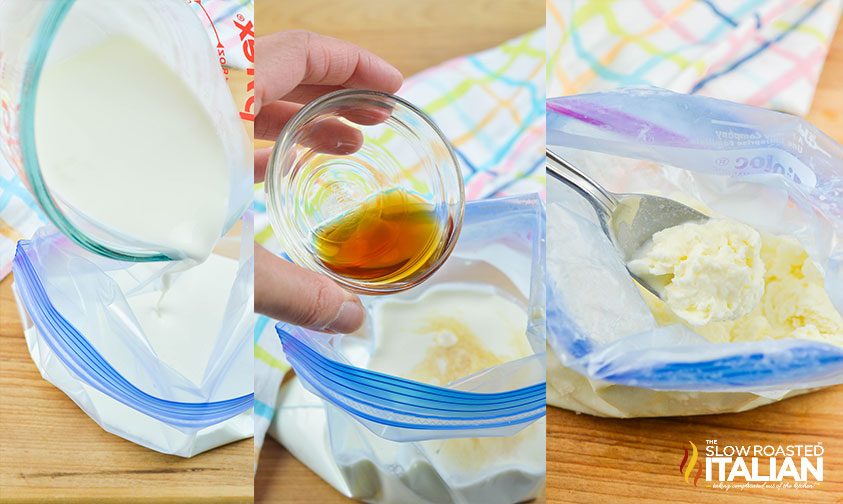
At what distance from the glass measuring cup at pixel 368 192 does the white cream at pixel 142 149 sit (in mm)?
77

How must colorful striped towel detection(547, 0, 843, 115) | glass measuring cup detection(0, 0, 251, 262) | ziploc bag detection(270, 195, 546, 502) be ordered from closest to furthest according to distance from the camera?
glass measuring cup detection(0, 0, 251, 262) → ziploc bag detection(270, 195, 546, 502) → colorful striped towel detection(547, 0, 843, 115)

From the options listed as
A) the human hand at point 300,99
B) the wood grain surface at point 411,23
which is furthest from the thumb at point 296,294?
the wood grain surface at point 411,23

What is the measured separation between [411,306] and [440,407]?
132 millimetres

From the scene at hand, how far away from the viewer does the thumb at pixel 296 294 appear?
0.43 m

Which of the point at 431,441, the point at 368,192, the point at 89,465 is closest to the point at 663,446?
the point at 431,441

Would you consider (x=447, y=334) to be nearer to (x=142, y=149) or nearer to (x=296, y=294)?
(x=296, y=294)

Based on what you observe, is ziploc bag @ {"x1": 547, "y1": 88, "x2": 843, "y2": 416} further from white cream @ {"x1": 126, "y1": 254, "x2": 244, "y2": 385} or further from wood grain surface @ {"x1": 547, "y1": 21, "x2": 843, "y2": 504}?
white cream @ {"x1": 126, "y1": 254, "x2": 244, "y2": 385}

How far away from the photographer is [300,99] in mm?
533

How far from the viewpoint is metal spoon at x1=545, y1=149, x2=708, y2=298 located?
18.2 inches

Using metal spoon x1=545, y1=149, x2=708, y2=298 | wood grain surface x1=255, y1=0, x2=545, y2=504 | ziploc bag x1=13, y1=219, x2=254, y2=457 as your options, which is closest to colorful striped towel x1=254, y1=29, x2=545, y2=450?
wood grain surface x1=255, y1=0, x2=545, y2=504

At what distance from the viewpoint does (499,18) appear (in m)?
0.66

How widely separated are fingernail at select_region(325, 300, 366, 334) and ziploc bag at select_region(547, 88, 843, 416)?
121mm

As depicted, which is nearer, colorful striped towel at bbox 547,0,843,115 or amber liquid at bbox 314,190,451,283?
amber liquid at bbox 314,190,451,283

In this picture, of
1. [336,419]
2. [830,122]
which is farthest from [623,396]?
[830,122]
